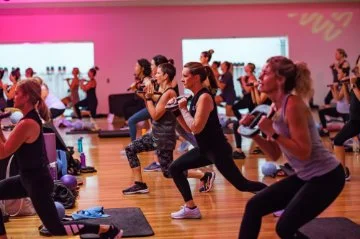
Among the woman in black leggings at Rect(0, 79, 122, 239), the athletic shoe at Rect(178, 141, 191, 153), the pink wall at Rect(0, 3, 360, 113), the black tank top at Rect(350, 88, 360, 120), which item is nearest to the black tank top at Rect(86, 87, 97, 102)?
the pink wall at Rect(0, 3, 360, 113)

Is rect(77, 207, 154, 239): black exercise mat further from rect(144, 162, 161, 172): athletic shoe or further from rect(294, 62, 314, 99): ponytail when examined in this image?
rect(144, 162, 161, 172): athletic shoe

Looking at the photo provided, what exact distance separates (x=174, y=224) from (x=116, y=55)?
38.4 ft

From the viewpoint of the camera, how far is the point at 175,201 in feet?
20.2

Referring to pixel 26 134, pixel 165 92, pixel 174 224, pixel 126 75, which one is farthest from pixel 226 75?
pixel 26 134

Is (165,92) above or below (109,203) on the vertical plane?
above

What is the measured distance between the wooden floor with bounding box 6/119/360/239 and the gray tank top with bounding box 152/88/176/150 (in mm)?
600

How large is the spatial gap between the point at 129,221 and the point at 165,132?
3.94 feet

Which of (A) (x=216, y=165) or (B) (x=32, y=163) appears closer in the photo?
(B) (x=32, y=163)

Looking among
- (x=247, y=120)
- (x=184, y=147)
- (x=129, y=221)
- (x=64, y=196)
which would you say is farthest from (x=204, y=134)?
(x=184, y=147)

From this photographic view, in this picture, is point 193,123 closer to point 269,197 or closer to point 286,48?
point 269,197

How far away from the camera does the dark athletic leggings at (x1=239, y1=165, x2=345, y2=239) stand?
325 cm

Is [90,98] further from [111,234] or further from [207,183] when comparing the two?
[111,234]

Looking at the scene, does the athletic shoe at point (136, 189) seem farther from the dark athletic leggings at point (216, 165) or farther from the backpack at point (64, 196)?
the dark athletic leggings at point (216, 165)

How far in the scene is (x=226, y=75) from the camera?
1230cm
